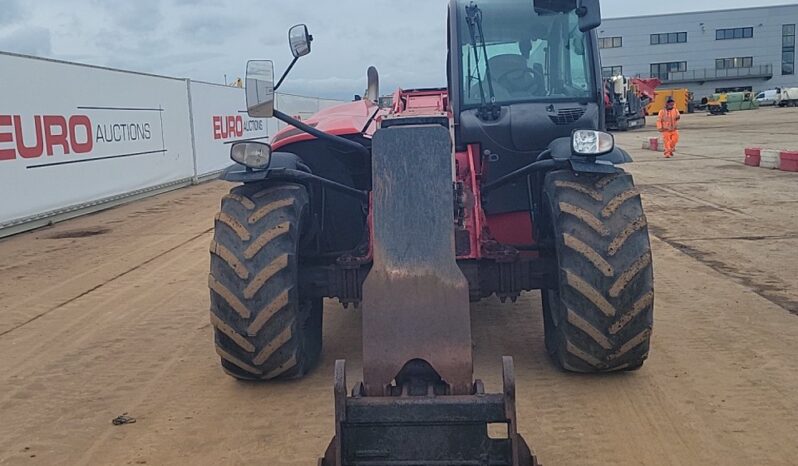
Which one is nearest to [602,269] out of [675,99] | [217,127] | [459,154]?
[459,154]

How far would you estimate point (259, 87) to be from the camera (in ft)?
13.3

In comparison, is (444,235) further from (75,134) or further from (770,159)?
(770,159)

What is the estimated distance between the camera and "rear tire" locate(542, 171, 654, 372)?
421 cm

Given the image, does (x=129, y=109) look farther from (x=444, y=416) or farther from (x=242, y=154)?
(x=444, y=416)

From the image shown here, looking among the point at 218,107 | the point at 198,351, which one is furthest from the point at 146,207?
the point at 198,351

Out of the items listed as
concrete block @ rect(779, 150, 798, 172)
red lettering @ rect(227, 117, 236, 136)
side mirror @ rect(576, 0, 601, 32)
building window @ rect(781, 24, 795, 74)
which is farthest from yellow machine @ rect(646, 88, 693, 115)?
side mirror @ rect(576, 0, 601, 32)

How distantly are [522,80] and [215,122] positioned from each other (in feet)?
55.4

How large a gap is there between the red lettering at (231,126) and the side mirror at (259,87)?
18.8 meters

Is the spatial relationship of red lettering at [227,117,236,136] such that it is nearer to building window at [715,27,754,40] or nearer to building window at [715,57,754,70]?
building window at [715,57,754,70]

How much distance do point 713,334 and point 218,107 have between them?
17737mm

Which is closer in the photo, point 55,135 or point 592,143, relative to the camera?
point 592,143

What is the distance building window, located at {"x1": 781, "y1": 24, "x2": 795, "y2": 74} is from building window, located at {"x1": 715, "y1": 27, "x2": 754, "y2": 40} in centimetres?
315

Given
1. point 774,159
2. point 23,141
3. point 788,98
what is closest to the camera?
point 23,141

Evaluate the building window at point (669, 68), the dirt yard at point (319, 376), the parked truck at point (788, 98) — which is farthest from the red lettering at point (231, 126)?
the building window at point (669, 68)
